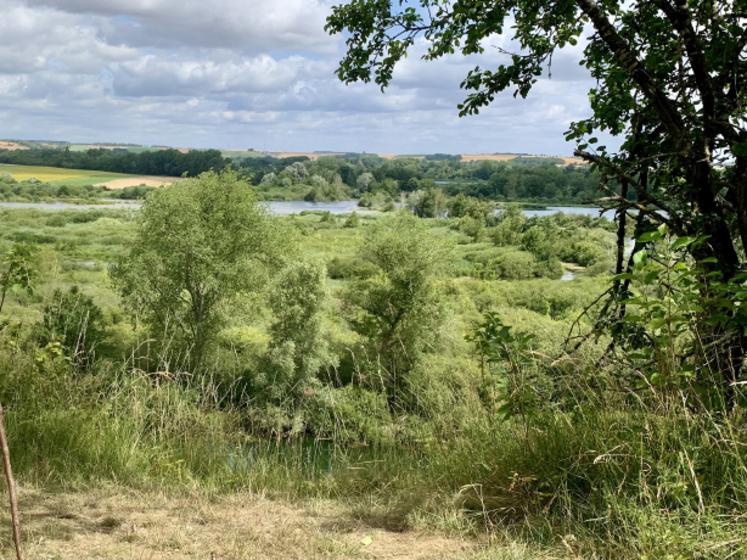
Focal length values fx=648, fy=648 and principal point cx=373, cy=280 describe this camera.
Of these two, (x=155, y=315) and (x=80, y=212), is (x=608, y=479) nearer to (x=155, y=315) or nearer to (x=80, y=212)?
(x=155, y=315)

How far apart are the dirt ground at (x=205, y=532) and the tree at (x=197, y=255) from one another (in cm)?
2472

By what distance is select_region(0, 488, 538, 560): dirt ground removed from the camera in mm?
2994

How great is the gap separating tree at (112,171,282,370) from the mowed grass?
39.2m

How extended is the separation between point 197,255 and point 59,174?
1924 inches

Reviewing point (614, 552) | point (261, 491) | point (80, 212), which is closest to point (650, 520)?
point (614, 552)

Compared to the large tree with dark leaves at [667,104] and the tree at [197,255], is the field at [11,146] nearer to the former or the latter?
the tree at [197,255]

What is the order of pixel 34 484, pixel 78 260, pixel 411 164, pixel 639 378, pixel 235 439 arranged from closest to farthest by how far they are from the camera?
pixel 639 378, pixel 34 484, pixel 235 439, pixel 78 260, pixel 411 164

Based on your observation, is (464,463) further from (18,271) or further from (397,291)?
(397,291)

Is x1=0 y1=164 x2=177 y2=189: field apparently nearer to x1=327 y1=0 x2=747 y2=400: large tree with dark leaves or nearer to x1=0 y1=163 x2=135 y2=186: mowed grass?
x1=0 y1=163 x2=135 y2=186: mowed grass

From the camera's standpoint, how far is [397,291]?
31812 millimetres

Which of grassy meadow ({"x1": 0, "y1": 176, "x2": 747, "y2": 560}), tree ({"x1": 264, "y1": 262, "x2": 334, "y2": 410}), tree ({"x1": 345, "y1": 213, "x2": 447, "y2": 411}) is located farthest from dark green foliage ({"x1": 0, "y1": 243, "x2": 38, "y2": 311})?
tree ({"x1": 345, "y1": 213, "x2": 447, "y2": 411})

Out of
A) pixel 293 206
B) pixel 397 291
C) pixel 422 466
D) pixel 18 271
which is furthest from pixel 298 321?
pixel 293 206

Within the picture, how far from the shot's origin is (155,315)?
91.8 feet

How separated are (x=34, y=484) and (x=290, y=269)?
24510 mm
